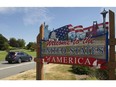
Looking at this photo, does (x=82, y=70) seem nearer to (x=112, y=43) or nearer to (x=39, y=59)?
(x=39, y=59)

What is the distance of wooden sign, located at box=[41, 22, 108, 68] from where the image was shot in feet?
29.9

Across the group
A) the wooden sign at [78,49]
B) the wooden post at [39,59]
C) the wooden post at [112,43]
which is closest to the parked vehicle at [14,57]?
the wooden post at [39,59]

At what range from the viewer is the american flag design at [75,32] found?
30.4 feet

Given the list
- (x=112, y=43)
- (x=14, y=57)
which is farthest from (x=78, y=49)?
(x=14, y=57)

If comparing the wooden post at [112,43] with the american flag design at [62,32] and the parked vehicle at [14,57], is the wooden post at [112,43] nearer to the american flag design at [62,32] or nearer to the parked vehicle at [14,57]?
the american flag design at [62,32]

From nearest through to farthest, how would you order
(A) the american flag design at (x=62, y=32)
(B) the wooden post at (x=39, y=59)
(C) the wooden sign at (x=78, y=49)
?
1. (C) the wooden sign at (x=78, y=49)
2. (A) the american flag design at (x=62, y=32)
3. (B) the wooden post at (x=39, y=59)

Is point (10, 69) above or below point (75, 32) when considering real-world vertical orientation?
below

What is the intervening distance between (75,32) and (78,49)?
0.70m

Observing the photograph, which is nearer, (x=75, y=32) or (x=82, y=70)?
(x=75, y=32)

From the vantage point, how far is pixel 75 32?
32.3 feet

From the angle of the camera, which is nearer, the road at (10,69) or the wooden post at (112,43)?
the wooden post at (112,43)

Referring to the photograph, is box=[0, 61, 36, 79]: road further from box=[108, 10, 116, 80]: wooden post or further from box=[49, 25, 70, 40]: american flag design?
box=[108, 10, 116, 80]: wooden post

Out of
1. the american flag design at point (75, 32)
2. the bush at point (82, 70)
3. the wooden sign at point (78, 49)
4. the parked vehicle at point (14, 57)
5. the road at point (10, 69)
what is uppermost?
Result: the american flag design at point (75, 32)

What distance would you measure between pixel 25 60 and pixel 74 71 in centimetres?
1261
